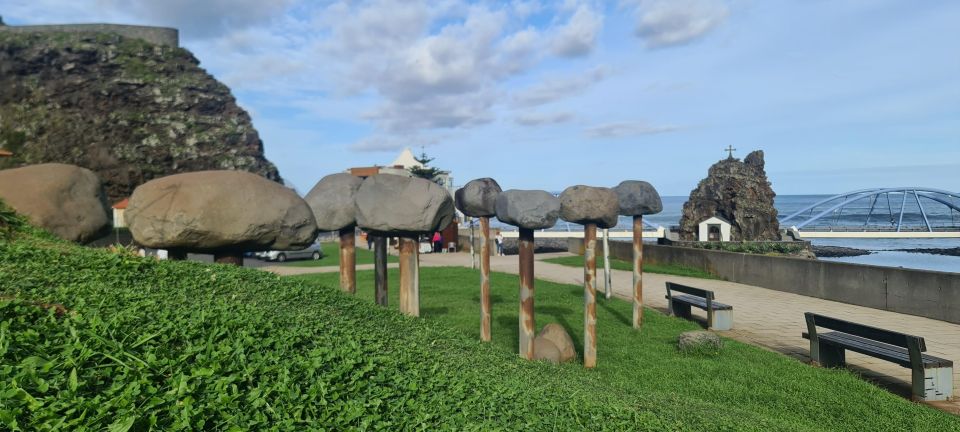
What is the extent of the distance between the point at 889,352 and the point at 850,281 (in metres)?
8.00

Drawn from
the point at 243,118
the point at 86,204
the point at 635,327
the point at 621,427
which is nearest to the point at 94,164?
the point at 243,118

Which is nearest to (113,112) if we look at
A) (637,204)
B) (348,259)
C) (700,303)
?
(348,259)

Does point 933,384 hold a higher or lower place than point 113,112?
lower

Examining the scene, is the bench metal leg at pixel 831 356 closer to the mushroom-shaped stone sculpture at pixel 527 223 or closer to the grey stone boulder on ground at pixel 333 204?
the mushroom-shaped stone sculpture at pixel 527 223

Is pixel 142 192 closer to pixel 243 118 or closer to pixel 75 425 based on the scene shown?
pixel 75 425

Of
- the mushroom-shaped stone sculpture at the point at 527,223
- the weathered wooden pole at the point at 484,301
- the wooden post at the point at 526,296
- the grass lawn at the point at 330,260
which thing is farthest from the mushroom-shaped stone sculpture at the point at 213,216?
the grass lawn at the point at 330,260

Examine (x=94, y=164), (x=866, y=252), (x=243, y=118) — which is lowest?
(x=866, y=252)

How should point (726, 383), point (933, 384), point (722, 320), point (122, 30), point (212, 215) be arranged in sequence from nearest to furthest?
point (933, 384)
point (726, 383)
point (212, 215)
point (722, 320)
point (122, 30)

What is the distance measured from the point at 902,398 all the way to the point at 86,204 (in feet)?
38.5

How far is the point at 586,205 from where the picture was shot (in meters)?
8.09

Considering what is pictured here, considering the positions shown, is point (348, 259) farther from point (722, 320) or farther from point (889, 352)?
point (889, 352)

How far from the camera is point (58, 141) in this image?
64.9 metres

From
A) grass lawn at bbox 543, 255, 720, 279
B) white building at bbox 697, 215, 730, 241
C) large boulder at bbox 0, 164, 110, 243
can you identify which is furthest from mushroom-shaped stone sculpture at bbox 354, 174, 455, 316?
white building at bbox 697, 215, 730, 241

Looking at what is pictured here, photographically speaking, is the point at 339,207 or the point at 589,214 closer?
the point at 589,214
